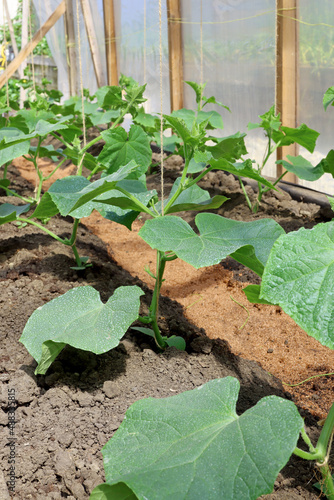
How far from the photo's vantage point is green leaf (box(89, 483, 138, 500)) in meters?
0.89

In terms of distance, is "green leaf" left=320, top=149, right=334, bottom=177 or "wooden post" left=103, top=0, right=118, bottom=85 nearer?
"green leaf" left=320, top=149, right=334, bottom=177

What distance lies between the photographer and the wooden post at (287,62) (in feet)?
12.0

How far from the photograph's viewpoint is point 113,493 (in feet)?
2.94

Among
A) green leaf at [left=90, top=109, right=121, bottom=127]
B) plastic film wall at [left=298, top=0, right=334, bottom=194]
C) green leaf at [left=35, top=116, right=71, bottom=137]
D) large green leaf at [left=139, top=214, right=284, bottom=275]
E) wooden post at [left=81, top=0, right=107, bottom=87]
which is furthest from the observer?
wooden post at [left=81, top=0, right=107, bottom=87]

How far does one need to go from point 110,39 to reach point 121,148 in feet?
17.0

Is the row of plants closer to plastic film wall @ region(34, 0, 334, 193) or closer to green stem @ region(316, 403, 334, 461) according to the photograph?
green stem @ region(316, 403, 334, 461)

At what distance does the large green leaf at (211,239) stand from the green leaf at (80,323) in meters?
0.27

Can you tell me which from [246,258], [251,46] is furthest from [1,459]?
[251,46]

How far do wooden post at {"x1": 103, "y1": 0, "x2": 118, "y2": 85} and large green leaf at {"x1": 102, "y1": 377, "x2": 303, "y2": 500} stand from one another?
246 inches

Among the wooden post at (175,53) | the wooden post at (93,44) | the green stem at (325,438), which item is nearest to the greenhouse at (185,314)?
the green stem at (325,438)

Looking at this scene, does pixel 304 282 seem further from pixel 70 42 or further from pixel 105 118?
pixel 70 42

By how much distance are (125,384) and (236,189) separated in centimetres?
247

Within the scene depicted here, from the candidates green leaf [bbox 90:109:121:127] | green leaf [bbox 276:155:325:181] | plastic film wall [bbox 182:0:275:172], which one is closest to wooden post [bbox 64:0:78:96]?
plastic film wall [bbox 182:0:275:172]

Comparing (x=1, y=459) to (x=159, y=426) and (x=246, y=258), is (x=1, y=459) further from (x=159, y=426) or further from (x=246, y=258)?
(x=246, y=258)
